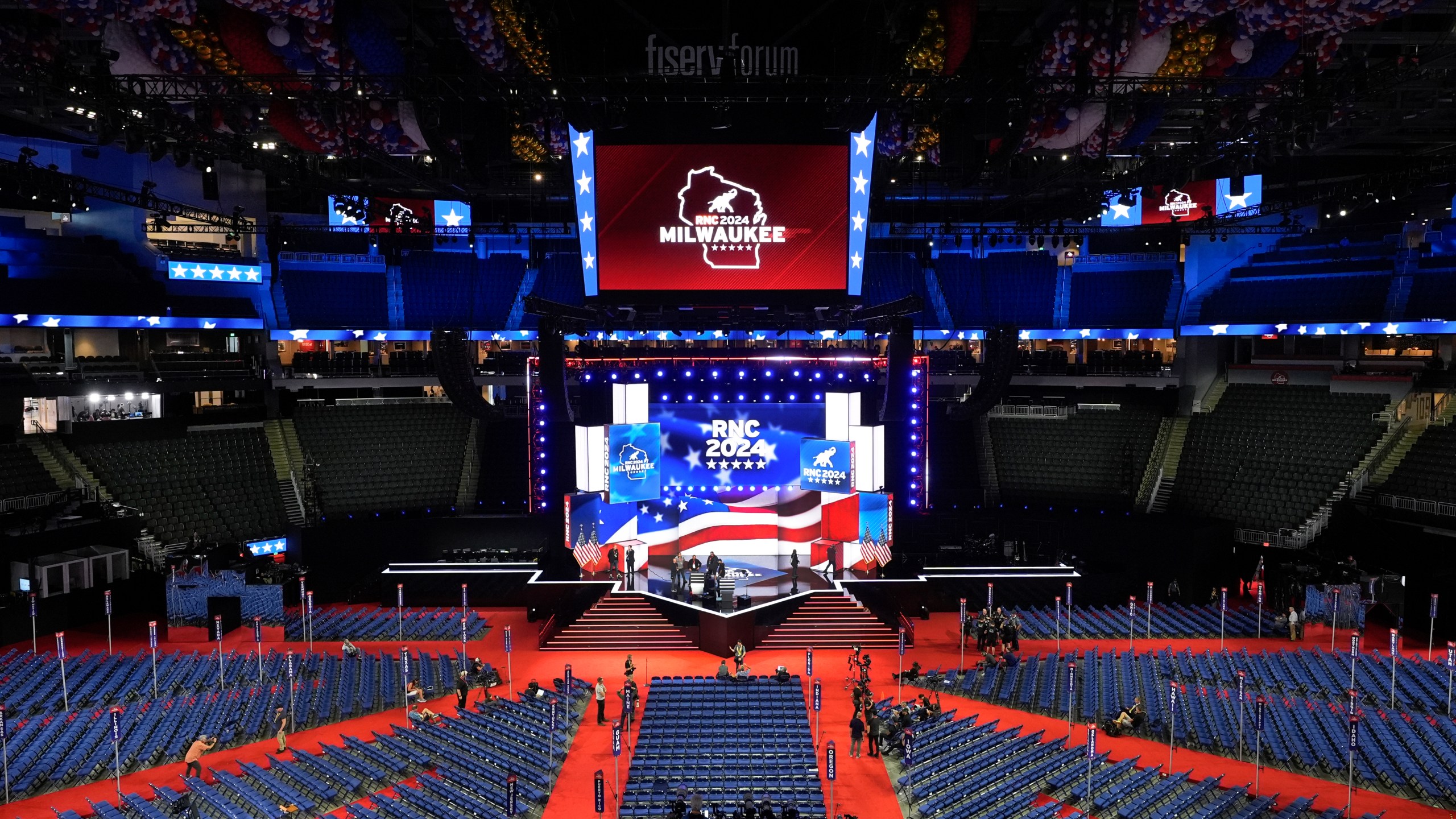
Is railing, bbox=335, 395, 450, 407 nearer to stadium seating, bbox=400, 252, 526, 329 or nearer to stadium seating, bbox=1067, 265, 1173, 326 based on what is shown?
stadium seating, bbox=400, 252, 526, 329

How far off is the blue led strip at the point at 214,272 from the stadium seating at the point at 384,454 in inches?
215

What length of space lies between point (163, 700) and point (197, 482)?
44.4 ft

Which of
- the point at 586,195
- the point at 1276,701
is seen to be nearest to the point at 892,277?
the point at 586,195

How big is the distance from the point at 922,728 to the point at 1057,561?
49.9 feet

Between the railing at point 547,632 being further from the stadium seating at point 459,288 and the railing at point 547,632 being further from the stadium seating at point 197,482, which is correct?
the stadium seating at point 459,288

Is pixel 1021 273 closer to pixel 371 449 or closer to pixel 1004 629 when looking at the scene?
pixel 1004 629

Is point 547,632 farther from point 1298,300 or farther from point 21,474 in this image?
point 1298,300

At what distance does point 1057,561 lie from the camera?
33.0 m

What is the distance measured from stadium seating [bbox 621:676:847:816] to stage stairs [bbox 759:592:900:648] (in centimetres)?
479

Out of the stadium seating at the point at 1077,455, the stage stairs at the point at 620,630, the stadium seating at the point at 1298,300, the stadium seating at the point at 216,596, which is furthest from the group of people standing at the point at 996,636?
the stadium seating at the point at 216,596

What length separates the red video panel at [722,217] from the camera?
20234 mm

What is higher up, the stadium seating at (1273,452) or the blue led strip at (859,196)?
the blue led strip at (859,196)

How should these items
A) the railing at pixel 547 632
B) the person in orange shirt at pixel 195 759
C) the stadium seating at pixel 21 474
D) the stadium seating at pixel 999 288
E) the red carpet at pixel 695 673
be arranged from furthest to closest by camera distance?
1. the stadium seating at pixel 999 288
2. the stadium seating at pixel 21 474
3. the railing at pixel 547 632
4. the person in orange shirt at pixel 195 759
5. the red carpet at pixel 695 673

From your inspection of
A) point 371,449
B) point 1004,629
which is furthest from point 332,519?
point 1004,629
